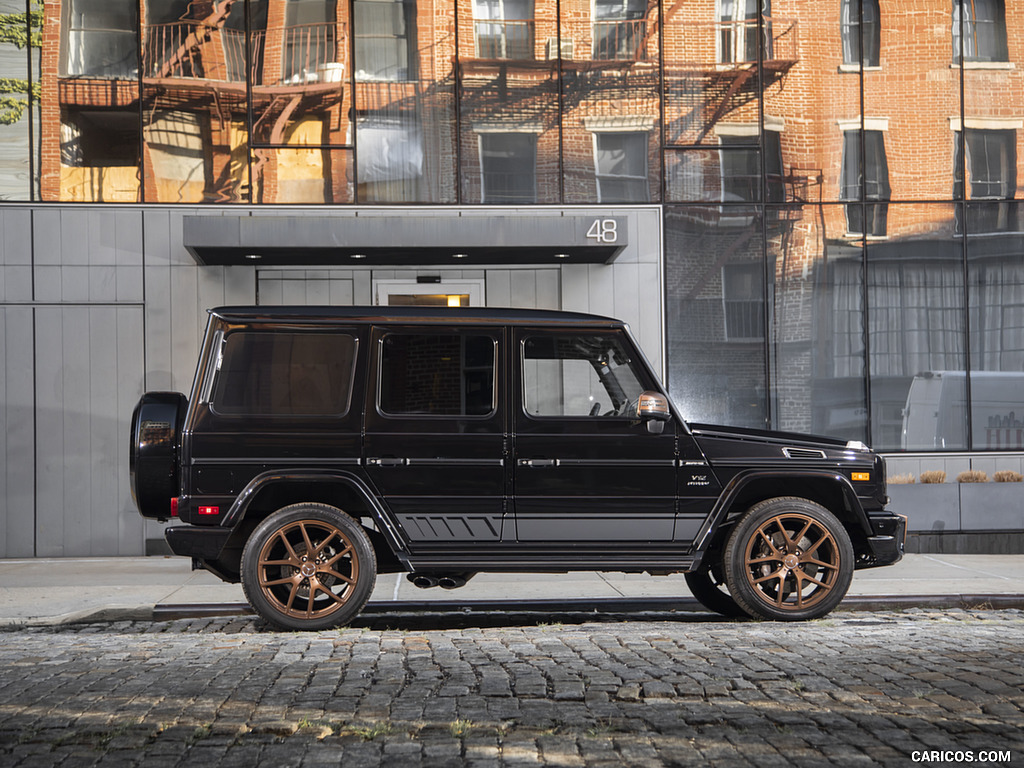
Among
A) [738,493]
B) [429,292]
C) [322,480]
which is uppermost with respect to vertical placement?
[429,292]

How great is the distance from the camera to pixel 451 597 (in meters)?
9.03

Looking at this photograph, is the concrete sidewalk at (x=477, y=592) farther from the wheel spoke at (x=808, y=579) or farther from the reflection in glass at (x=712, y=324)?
the reflection in glass at (x=712, y=324)

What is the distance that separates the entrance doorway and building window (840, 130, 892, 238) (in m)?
4.88

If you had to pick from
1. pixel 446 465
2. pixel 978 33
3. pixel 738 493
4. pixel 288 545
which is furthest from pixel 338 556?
pixel 978 33

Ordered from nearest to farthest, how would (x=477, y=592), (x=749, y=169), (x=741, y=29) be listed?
(x=477, y=592) → (x=749, y=169) → (x=741, y=29)

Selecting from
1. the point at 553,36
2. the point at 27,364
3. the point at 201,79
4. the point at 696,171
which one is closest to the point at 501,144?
the point at 553,36

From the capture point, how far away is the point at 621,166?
1398cm

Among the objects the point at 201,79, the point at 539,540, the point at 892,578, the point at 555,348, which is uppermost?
the point at 201,79

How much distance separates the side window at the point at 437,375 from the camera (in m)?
7.39

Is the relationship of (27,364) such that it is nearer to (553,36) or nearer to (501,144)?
(501,144)

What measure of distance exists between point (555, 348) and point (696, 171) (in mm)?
7254

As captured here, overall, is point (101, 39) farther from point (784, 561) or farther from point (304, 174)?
point (784, 561)

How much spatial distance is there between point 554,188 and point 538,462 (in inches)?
280

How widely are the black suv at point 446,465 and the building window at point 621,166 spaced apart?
6.67 m
